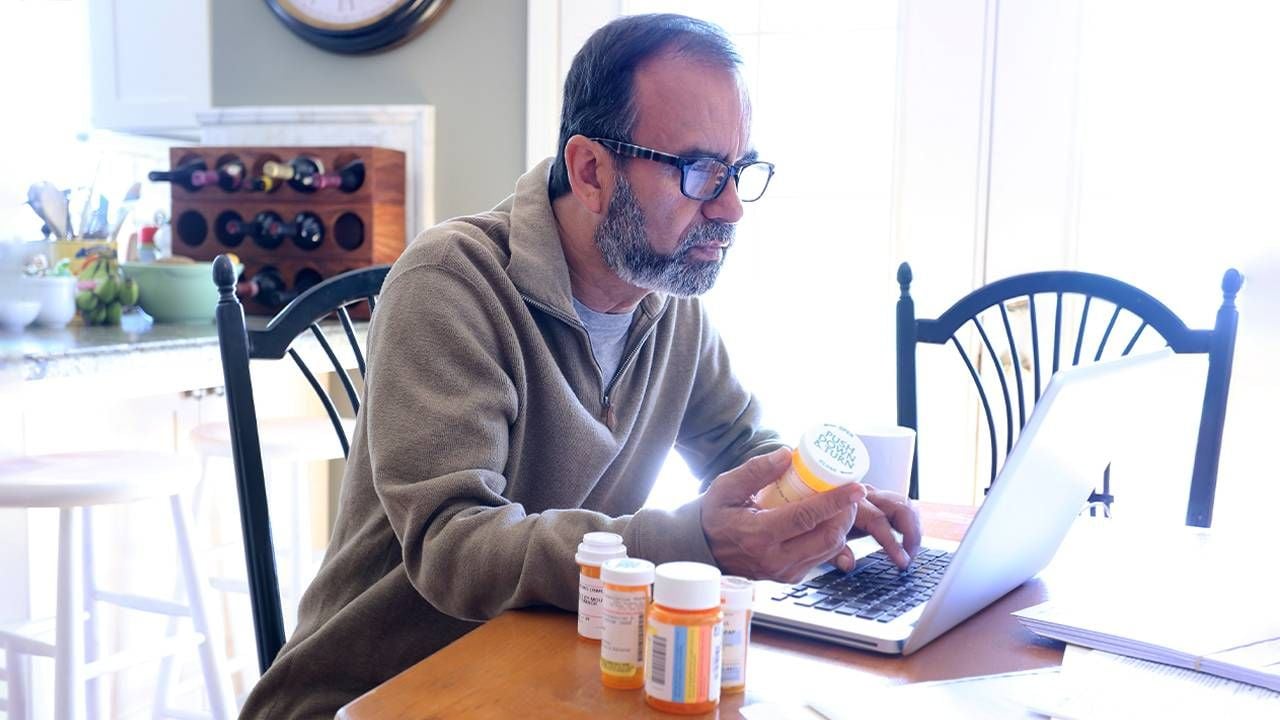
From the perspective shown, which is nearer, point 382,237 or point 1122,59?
point 1122,59

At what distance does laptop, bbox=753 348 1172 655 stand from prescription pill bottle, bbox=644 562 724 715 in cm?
19

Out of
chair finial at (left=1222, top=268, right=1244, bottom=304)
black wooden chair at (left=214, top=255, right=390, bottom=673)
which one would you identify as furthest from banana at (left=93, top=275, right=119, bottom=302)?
chair finial at (left=1222, top=268, right=1244, bottom=304)

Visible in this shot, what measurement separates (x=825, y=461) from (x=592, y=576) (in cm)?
20

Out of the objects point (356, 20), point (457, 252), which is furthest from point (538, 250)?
point (356, 20)

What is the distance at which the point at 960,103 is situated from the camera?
7.86ft

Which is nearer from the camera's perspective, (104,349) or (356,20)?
(104,349)

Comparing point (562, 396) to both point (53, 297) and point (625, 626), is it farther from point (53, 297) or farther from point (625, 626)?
point (53, 297)

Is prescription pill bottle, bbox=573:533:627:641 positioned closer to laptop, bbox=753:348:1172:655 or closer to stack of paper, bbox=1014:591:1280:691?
laptop, bbox=753:348:1172:655

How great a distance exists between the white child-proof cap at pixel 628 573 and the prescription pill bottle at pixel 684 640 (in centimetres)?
5

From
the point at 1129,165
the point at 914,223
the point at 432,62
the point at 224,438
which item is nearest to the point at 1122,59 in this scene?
the point at 1129,165

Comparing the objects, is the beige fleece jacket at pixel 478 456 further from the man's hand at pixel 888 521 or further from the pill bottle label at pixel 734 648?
the man's hand at pixel 888 521

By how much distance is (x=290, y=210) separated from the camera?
285cm

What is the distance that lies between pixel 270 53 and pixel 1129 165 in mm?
2130

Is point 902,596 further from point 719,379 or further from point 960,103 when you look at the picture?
point 960,103
